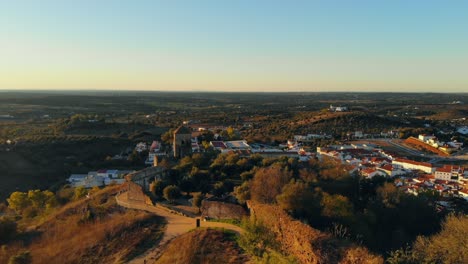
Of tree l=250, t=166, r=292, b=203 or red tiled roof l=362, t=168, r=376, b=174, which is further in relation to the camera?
red tiled roof l=362, t=168, r=376, b=174

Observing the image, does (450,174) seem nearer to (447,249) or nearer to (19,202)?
(447,249)

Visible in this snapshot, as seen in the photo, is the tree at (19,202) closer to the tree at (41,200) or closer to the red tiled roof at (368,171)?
the tree at (41,200)

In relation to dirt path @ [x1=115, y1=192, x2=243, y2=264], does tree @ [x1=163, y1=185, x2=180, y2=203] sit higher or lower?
higher

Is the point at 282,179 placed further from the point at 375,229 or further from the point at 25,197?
the point at 25,197

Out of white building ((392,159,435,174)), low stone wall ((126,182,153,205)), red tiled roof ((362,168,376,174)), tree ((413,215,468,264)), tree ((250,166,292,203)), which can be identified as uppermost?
tree ((250,166,292,203))

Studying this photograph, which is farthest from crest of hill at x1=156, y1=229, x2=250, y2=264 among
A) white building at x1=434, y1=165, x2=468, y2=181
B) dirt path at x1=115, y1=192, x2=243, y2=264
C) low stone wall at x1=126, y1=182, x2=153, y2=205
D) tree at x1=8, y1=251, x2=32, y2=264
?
white building at x1=434, y1=165, x2=468, y2=181

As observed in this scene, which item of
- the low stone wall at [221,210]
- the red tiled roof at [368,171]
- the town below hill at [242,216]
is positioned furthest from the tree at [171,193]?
the red tiled roof at [368,171]

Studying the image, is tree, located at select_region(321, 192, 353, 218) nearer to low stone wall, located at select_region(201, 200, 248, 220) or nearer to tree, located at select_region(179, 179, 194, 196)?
low stone wall, located at select_region(201, 200, 248, 220)

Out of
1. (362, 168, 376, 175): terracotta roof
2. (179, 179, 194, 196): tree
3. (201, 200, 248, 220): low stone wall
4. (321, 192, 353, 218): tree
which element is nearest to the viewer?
(321, 192, 353, 218): tree
